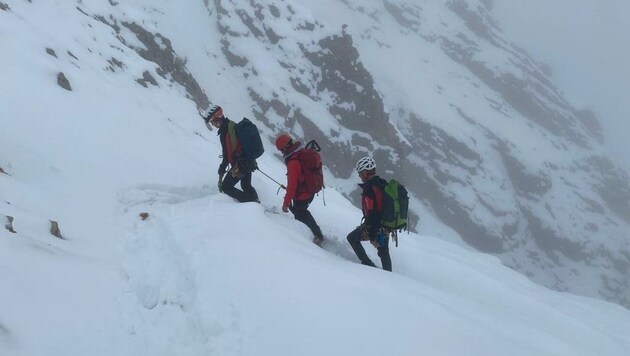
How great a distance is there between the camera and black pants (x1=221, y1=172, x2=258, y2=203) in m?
10.0

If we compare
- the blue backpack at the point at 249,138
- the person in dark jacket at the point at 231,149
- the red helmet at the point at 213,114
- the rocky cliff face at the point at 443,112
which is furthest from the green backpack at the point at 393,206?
the rocky cliff face at the point at 443,112

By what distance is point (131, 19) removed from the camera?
3325 centimetres

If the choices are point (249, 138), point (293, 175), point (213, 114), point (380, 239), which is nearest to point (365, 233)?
point (380, 239)

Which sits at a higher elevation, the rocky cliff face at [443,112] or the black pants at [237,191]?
the rocky cliff face at [443,112]

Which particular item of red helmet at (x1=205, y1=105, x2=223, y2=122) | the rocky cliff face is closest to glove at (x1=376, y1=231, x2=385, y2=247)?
red helmet at (x1=205, y1=105, x2=223, y2=122)

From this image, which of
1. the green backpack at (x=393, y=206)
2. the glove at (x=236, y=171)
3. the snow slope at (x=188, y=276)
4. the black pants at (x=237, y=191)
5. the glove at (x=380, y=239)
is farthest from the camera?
the black pants at (x=237, y=191)

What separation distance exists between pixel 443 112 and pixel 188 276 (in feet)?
315

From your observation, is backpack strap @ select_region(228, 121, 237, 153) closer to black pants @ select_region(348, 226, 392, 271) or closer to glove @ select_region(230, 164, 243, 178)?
glove @ select_region(230, 164, 243, 178)

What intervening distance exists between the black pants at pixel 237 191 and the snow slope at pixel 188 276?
25cm

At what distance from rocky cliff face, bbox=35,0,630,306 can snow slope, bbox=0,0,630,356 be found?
11.3 m

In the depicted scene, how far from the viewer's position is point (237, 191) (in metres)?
10.3

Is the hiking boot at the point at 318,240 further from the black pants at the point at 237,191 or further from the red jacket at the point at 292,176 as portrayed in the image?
the black pants at the point at 237,191

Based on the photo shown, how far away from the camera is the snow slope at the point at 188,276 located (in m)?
5.58

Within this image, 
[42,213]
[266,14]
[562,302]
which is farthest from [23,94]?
[266,14]
